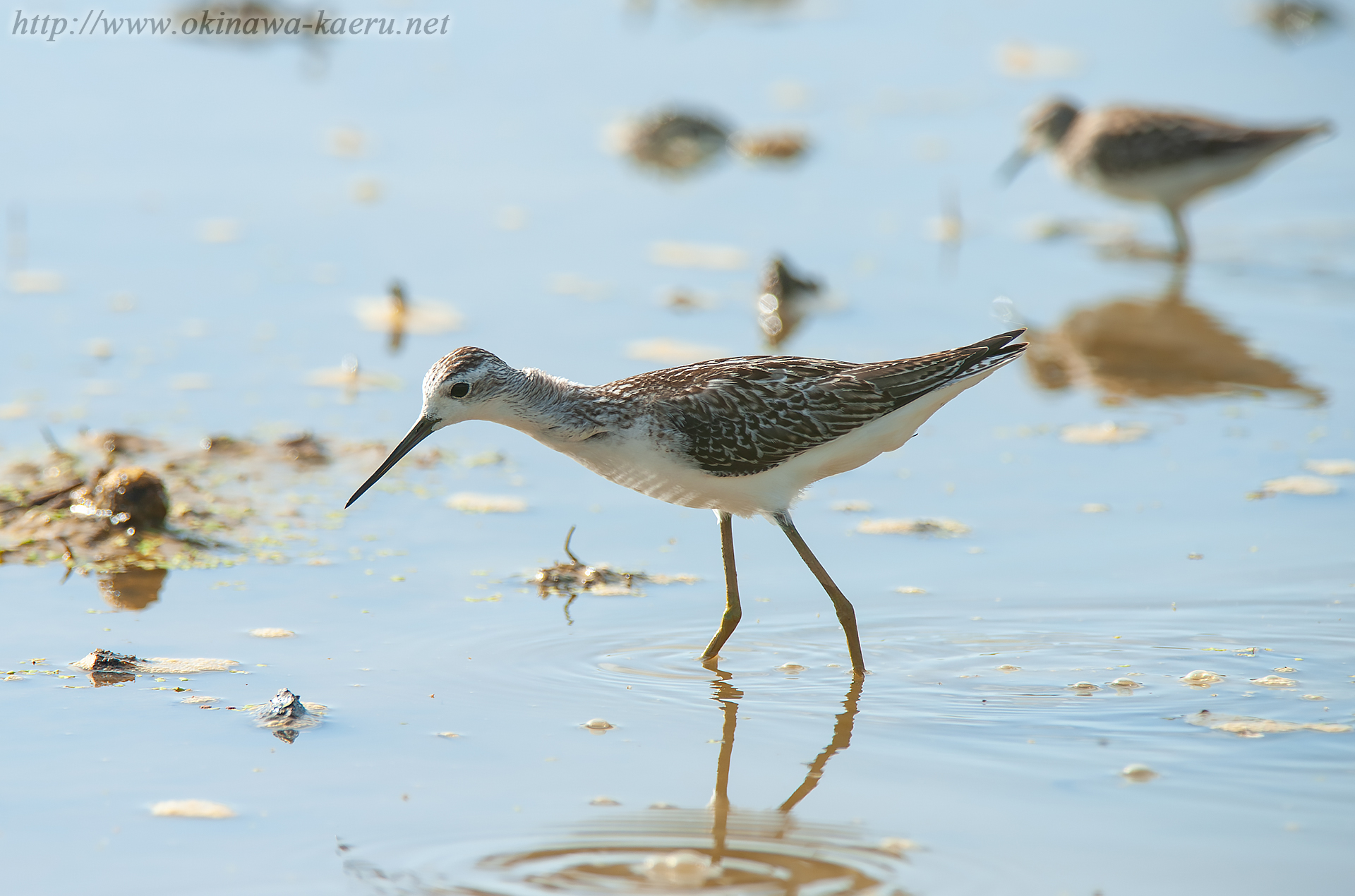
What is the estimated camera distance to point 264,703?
532cm

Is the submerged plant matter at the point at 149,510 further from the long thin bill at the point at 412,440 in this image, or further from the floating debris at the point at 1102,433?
the floating debris at the point at 1102,433

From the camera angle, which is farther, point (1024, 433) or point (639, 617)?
point (1024, 433)

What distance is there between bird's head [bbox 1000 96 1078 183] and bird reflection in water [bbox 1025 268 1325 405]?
2.29m

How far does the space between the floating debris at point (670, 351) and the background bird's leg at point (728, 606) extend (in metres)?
2.86

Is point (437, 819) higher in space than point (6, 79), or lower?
lower

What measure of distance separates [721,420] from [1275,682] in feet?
7.21

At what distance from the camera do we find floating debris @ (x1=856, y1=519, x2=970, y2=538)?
7.18 meters

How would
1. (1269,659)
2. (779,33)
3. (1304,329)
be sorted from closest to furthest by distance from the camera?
(1269,659) → (1304,329) → (779,33)

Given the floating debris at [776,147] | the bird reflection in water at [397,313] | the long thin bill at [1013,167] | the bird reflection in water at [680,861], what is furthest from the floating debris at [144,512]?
the long thin bill at [1013,167]

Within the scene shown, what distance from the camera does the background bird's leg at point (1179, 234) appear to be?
38.8ft

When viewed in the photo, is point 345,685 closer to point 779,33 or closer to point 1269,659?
point 1269,659

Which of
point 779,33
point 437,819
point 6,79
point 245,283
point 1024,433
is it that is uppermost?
point 779,33

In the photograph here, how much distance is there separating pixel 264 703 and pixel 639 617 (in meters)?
1.60

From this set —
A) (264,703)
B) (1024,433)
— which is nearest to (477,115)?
(1024,433)
